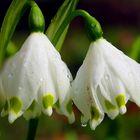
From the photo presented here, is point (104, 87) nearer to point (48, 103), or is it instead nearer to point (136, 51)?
point (48, 103)

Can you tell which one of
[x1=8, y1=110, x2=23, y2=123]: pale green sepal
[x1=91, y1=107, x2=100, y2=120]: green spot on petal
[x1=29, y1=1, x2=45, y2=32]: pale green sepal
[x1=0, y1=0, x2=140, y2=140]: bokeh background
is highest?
[x1=29, y1=1, x2=45, y2=32]: pale green sepal

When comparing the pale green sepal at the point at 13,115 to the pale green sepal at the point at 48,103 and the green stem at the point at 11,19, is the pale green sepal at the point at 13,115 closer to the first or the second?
the pale green sepal at the point at 48,103

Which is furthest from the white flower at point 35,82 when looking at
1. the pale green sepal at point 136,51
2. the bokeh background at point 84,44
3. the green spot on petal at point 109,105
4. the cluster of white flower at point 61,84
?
the bokeh background at point 84,44

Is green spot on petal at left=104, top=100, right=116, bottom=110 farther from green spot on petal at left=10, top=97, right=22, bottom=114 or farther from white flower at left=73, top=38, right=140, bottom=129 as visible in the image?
green spot on petal at left=10, top=97, right=22, bottom=114

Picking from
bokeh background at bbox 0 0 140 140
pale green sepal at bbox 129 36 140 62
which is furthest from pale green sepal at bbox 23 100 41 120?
bokeh background at bbox 0 0 140 140

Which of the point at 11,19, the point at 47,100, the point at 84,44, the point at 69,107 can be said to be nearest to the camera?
the point at 47,100

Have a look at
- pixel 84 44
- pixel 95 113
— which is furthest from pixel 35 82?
pixel 84 44
